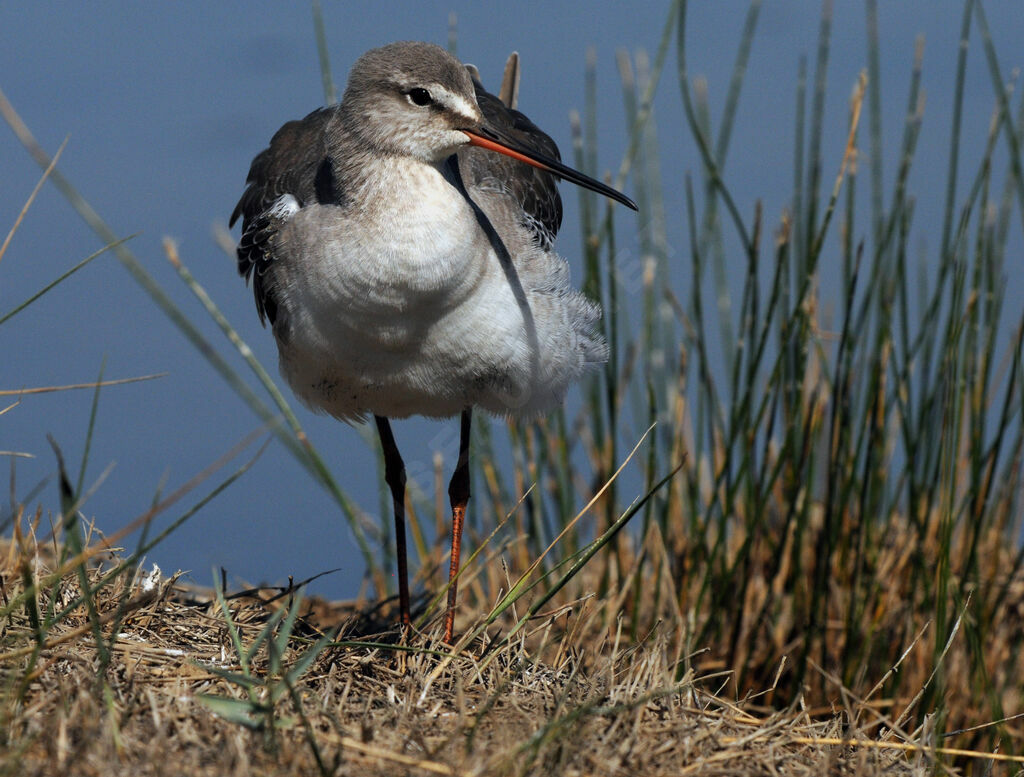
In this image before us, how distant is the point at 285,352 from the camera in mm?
3635

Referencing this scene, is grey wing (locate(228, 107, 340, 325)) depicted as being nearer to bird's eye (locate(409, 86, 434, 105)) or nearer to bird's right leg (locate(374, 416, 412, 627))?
bird's eye (locate(409, 86, 434, 105))

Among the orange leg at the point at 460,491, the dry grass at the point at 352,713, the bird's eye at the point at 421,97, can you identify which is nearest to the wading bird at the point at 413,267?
the bird's eye at the point at 421,97

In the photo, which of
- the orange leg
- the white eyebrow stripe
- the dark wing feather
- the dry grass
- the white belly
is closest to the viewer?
the dry grass

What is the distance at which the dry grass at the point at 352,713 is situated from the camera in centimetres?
217

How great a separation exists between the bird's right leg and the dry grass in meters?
0.57

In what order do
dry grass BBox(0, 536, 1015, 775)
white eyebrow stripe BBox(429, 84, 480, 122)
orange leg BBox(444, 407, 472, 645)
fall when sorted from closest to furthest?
dry grass BBox(0, 536, 1015, 775) → white eyebrow stripe BBox(429, 84, 480, 122) → orange leg BBox(444, 407, 472, 645)

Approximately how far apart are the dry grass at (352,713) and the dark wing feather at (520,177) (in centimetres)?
150

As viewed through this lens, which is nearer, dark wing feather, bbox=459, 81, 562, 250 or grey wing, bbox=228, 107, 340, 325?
grey wing, bbox=228, 107, 340, 325

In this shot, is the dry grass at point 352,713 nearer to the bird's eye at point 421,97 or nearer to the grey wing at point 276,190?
the grey wing at point 276,190

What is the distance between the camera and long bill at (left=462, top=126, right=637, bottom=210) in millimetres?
3449

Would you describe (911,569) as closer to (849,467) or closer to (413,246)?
(849,467)

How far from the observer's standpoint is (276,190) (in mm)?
3865

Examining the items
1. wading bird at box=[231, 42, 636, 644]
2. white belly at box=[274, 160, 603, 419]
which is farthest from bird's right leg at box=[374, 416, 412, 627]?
white belly at box=[274, 160, 603, 419]

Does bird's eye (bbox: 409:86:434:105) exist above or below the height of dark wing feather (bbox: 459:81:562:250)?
above
